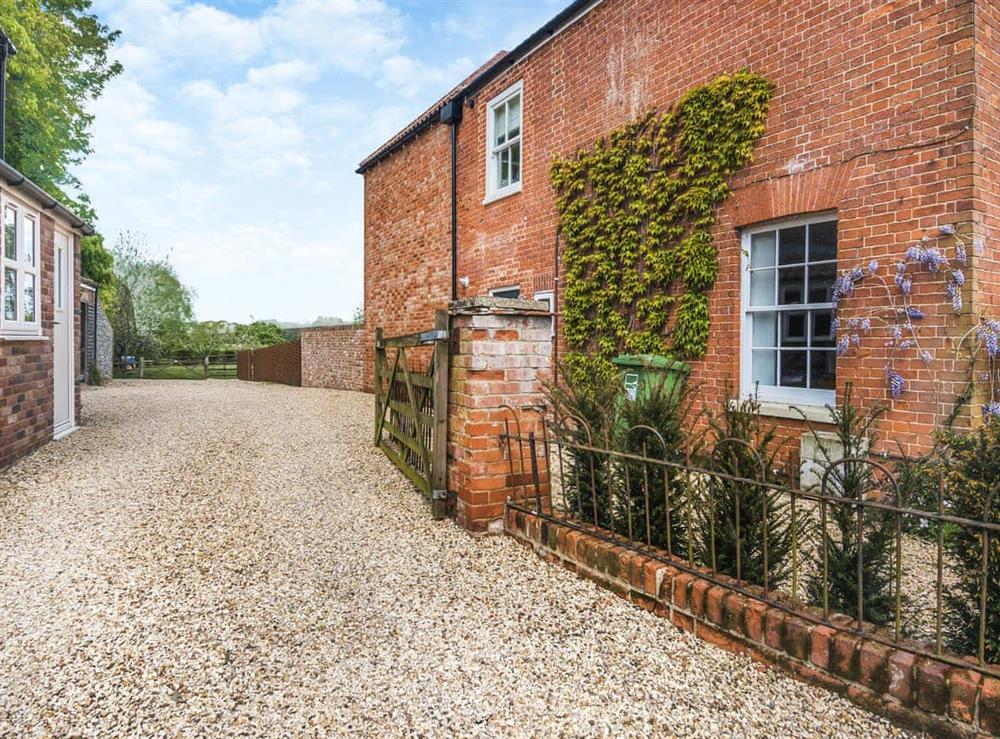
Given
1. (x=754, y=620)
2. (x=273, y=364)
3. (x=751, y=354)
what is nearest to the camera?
(x=754, y=620)

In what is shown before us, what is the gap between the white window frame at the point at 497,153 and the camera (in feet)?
30.2

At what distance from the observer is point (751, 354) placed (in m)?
5.85

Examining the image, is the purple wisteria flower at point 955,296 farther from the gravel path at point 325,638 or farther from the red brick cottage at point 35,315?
the red brick cottage at point 35,315

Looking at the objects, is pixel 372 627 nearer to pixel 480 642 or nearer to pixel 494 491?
pixel 480 642

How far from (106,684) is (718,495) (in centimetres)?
266

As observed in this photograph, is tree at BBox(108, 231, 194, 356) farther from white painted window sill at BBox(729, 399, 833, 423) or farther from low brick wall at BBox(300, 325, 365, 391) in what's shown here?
white painted window sill at BBox(729, 399, 833, 423)

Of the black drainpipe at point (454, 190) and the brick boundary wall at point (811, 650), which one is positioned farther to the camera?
the black drainpipe at point (454, 190)

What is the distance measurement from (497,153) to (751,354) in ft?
20.0

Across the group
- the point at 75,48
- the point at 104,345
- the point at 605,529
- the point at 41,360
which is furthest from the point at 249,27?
the point at 104,345

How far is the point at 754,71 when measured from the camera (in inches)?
224

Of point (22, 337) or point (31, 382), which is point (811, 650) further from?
point (31, 382)

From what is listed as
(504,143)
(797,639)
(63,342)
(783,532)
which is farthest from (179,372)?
(797,639)

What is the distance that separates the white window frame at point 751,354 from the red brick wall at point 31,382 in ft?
24.0

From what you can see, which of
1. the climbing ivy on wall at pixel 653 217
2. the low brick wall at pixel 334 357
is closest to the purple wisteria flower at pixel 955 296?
the climbing ivy on wall at pixel 653 217
